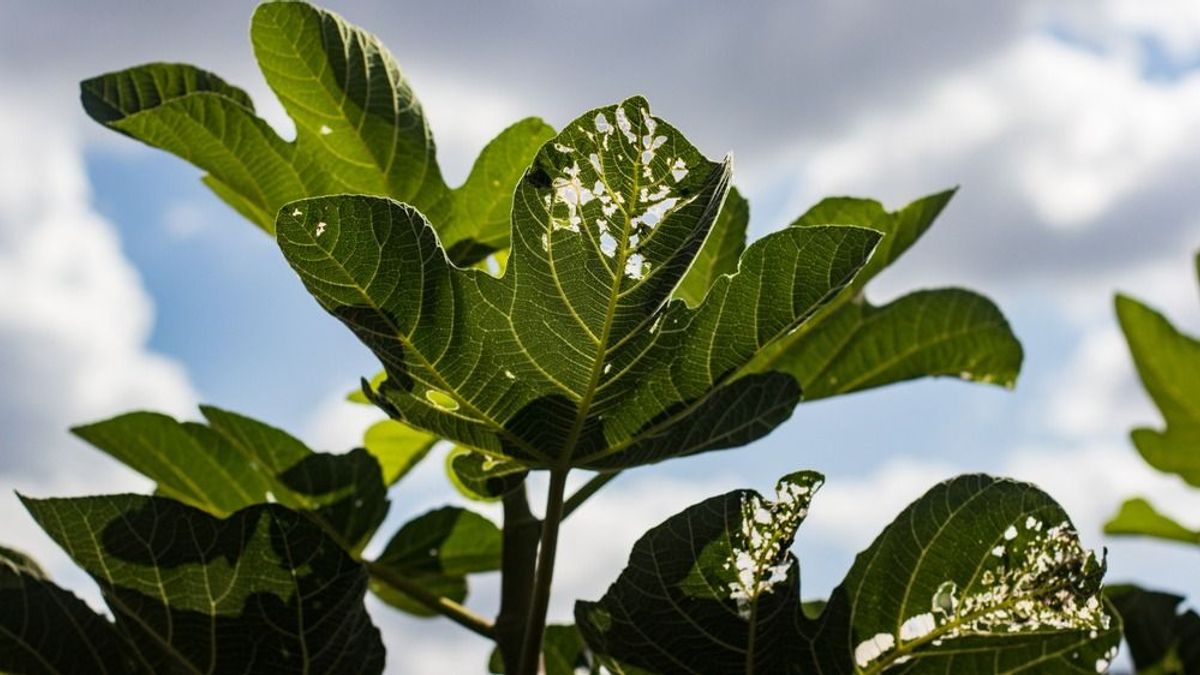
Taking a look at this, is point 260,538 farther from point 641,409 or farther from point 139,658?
point 641,409

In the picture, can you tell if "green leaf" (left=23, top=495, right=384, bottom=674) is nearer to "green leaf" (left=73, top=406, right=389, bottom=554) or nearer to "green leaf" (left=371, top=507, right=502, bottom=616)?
"green leaf" (left=73, top=406, right=389, bottom=554)

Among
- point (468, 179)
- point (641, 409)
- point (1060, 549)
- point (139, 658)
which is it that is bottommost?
point (139, 658)

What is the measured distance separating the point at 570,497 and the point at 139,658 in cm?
42

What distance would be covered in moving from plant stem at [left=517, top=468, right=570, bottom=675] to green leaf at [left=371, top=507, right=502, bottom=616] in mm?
513

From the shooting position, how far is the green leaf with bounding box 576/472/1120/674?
87cm

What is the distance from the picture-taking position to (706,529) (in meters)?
0.87

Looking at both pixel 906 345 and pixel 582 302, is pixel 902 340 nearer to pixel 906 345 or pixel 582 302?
pixel 906 345

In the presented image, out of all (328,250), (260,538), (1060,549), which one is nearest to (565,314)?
(328,250)

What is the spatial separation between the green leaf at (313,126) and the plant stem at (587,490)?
0.31m

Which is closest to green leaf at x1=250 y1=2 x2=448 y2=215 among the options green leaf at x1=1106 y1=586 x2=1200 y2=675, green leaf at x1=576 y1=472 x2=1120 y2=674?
green leaf at x1=576 y1=472 x2=1120 y2=674

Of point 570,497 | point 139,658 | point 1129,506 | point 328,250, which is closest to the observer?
point 328,250

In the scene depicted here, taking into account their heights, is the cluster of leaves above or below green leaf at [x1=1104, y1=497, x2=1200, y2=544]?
above

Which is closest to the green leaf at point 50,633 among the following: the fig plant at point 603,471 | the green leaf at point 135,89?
the fig plant at point 603,471

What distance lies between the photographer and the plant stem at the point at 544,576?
0.97 metres
